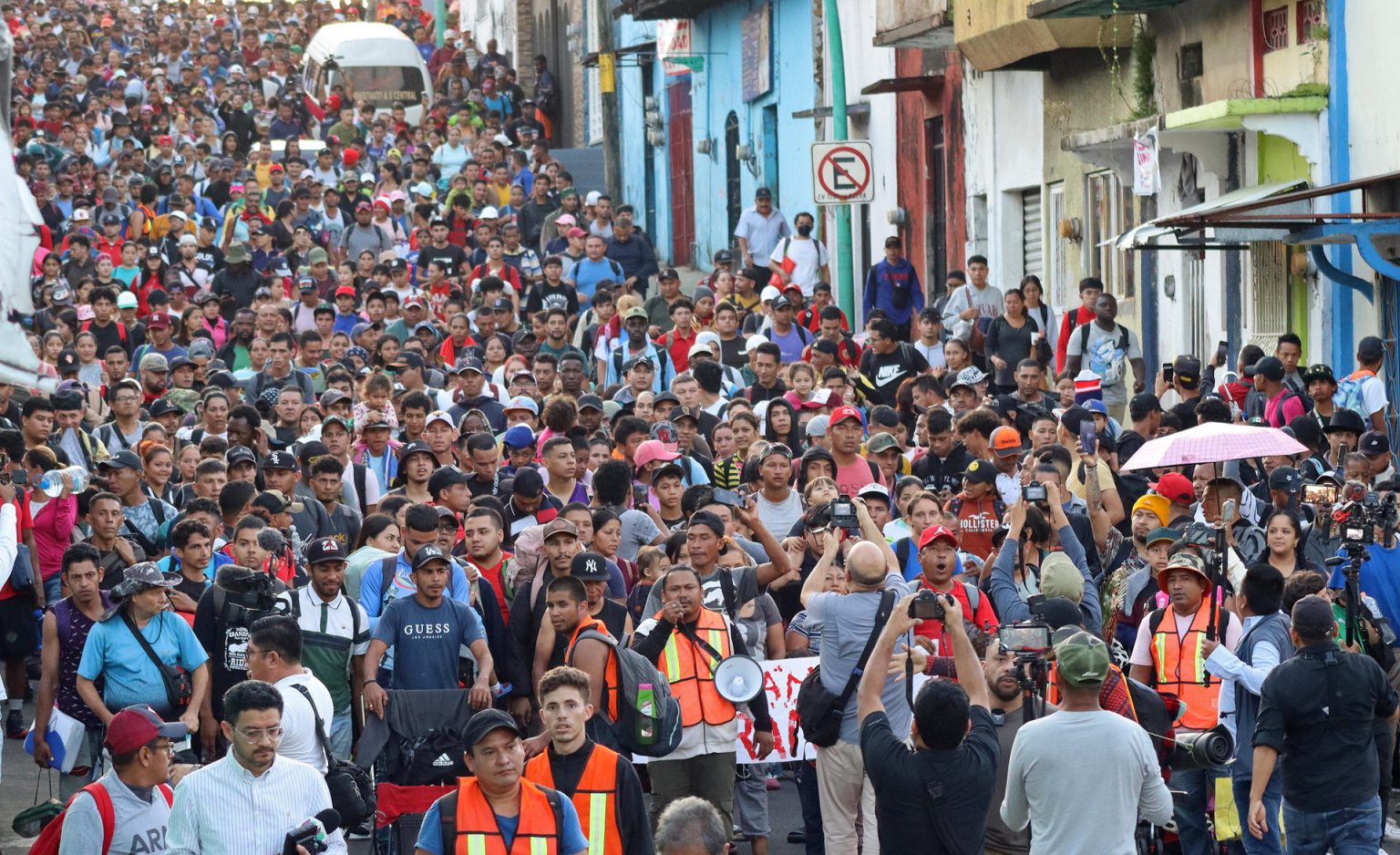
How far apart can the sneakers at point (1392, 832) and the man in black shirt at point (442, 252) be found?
15684 millimetres

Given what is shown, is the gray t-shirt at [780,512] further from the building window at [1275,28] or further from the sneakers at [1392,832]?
the building window at [1275,28]

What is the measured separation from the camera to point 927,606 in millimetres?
7730

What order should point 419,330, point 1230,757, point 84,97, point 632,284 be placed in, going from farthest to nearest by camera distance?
1. point 84,97
2. point 632,284
3. point 419,330
4. point 1230,757

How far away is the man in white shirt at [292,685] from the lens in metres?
8.48

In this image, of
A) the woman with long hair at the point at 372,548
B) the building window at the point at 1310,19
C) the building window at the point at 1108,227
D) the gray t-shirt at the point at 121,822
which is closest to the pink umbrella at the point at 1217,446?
the woman with long hair at the point at 372,548

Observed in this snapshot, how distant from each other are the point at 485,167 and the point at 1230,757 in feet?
77.4

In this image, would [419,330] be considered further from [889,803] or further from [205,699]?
[889,803]

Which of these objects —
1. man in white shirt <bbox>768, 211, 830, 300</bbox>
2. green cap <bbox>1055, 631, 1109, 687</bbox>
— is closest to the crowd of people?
green cap <bbox>1055, 631, 1109, 687</bbox>

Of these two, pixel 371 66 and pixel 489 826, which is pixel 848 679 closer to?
pixel 489 826

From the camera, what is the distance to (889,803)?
23.8 feet

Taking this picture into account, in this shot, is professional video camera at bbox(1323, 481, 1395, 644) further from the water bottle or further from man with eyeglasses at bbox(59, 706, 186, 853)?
man with eyeglasses at bbox(59, 706, 186, 853)

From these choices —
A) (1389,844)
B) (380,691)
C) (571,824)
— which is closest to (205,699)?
(380,691)

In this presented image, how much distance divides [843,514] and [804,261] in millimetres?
14904

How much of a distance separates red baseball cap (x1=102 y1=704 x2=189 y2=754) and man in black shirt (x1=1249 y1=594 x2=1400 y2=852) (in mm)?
4247
